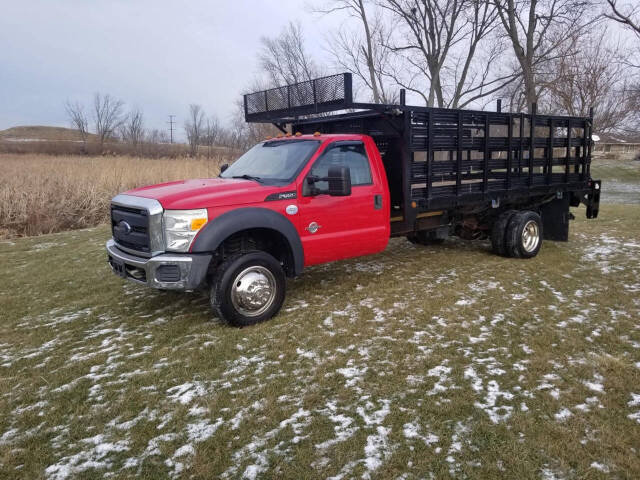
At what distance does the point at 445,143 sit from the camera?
21.0 feet

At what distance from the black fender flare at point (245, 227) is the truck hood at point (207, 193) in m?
Answer: 0.13

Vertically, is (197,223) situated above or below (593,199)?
above

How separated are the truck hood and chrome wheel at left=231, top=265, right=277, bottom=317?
73cm

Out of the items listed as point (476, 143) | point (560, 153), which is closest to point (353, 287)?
point (476, 143)

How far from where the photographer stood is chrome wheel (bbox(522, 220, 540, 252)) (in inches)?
297

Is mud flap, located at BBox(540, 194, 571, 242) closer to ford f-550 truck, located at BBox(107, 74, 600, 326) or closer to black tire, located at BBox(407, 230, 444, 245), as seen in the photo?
ford f-550 truck, located at BBox(107, 74, 600, 326)

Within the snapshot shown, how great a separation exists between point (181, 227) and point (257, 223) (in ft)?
2.45

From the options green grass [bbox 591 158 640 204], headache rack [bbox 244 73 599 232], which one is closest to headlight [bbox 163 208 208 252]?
headache rack [bbox 244 73 599 232]

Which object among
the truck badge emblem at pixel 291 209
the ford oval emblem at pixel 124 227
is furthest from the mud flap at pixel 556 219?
the ford oval emblem at pixel 124 227

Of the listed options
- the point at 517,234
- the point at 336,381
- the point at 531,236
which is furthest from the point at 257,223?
the point at 531,236

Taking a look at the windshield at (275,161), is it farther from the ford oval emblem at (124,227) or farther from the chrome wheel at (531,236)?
the chrome wheel at (531,236)

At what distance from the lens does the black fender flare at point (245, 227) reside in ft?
14.6

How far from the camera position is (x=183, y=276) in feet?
14.5

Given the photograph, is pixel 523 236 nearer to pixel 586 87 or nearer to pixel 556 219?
pixel 556 219
